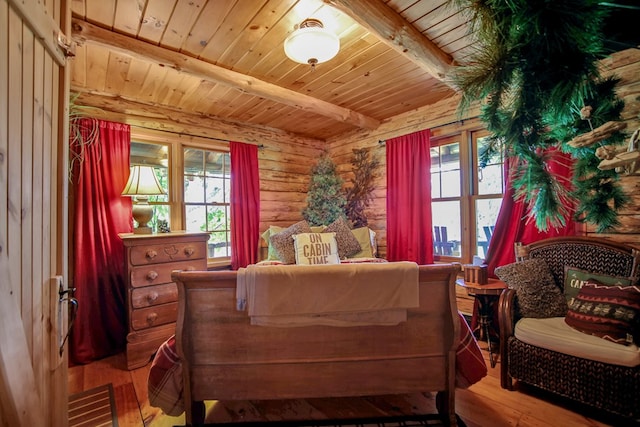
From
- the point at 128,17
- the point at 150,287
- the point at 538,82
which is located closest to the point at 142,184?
the point at 150,287

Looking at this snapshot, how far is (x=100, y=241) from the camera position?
8.44 feet

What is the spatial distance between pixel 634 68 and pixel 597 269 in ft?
4.83

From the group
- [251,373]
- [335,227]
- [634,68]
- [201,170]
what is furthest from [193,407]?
[634,68]

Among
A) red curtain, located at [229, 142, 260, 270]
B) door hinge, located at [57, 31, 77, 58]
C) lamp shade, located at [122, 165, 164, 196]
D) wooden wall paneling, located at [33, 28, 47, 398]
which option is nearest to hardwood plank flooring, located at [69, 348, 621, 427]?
wooden wall paneling, located at [33, 28, 47, 398]

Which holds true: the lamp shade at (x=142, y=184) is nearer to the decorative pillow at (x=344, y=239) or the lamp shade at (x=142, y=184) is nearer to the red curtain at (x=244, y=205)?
the red curtain at (x=244, y=205)

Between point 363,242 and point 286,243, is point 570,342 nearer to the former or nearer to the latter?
point 363,242

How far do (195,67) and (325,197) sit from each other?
2.13m

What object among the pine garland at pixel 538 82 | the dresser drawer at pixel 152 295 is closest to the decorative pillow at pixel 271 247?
the dresser drawer at pixel 152 295

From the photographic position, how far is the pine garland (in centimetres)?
66

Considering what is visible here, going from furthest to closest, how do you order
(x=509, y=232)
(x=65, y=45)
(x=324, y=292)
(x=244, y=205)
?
(x=244, y=205)
(x=509, y=232)
(x=324, y=292)
(x=65, y=45)

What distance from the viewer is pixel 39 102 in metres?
0.97

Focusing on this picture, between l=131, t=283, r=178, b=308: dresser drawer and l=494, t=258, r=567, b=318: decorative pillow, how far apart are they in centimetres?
270

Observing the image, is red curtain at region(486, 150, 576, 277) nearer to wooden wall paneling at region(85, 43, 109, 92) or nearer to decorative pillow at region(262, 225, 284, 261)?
decorative pillow at region(262, 225, 284, 261)

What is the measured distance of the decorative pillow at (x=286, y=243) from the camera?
3.16 m
